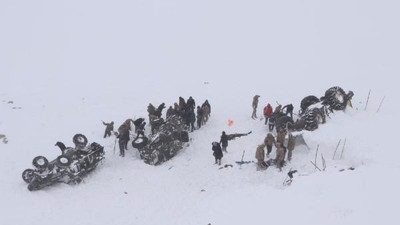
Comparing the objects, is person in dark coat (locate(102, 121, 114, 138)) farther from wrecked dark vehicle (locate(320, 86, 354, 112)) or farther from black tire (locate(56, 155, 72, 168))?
wrecked dark vehicle (locate(320, 86, 354, 112))

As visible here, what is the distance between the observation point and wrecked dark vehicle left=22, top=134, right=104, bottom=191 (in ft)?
61.3

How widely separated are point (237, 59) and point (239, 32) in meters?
5.82

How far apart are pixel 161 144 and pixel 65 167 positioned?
4.68m

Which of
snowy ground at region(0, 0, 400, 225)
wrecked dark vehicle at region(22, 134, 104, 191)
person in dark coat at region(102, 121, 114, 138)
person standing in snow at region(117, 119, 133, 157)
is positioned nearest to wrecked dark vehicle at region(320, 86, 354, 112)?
snowy ground at region(0, 0, 400, 225)

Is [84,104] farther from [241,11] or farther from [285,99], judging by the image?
[241,11]

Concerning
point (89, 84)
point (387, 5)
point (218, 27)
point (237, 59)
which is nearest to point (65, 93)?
point (89, 84)

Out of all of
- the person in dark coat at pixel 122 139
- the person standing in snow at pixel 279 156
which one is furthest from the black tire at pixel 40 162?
the person standing in snow at pixel 279 156

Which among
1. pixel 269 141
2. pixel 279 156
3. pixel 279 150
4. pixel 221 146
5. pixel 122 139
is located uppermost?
pixel 269 141

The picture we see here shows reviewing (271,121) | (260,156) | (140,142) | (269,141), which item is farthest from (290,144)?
(140,142)

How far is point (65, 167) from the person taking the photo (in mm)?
19266

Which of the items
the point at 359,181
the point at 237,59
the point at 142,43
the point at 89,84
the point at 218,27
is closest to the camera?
the point at 359,181

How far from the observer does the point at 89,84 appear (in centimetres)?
3102

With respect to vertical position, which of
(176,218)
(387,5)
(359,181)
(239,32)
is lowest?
(176,218)

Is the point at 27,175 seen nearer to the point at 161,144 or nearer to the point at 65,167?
the point at 65,167
